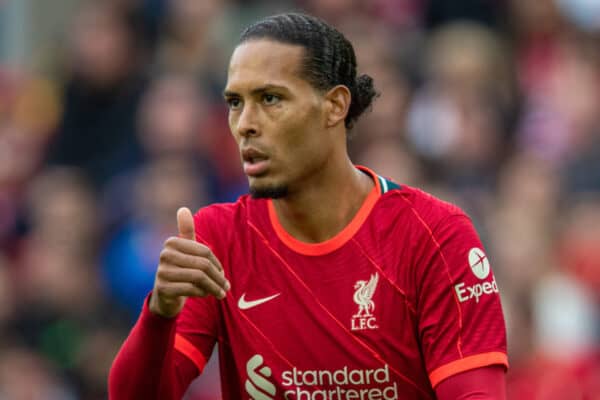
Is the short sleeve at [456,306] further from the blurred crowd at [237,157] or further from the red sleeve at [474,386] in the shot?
the blurred crowd at [237,157]

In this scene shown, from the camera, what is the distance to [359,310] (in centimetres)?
459

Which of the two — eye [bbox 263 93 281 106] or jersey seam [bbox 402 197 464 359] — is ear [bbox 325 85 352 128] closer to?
eye [bbox 263 93 281 106]

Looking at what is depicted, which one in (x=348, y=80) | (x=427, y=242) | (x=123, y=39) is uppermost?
(x=123, y=39)

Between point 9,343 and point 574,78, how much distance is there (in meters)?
4.08

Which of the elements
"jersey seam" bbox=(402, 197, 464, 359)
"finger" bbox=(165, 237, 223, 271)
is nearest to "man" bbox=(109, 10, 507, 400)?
"jersey seam" bbox=(402, 197, 464, 359)

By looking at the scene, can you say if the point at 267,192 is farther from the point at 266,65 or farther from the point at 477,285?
the point at 477,285

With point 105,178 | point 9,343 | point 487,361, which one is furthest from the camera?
point 105,178

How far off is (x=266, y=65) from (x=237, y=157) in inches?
173

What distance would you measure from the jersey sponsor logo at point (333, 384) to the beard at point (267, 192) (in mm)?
592

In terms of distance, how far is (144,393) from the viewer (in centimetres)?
→ 444

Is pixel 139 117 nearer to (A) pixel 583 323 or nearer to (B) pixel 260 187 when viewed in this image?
(A) pixel 583 323

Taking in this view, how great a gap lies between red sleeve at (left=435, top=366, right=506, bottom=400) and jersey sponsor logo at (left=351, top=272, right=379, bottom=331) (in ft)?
1.09

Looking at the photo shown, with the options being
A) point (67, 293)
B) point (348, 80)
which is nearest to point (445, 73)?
point (67, 293)

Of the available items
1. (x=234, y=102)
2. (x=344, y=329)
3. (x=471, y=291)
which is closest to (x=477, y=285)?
(x=471, y=291)
